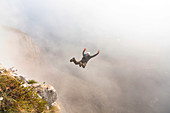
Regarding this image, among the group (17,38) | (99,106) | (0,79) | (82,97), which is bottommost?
(0,79)

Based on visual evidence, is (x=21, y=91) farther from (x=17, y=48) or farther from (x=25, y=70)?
(x=17, y=48)

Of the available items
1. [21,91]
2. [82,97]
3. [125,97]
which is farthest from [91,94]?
[21,91]

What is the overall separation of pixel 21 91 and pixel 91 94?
3211 inches

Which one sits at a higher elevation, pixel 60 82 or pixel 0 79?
pixel 60 82

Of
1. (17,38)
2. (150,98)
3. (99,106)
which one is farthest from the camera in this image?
(150,98)

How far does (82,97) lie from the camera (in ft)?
234

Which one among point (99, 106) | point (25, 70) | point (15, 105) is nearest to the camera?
point (15, 105)

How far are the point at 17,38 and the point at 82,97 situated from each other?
5436 centimetres

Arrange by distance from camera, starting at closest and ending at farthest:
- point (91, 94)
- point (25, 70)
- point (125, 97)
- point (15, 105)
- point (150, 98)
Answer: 1. point (15, 105)
2. point (25, 70)
3. point (91, 94)
4. point (125, 97)
5. point (150, 98)

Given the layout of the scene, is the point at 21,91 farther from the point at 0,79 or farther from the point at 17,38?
the point at 17,38

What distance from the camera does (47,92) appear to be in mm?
12758

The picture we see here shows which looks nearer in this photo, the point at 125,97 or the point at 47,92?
the point at 47,92

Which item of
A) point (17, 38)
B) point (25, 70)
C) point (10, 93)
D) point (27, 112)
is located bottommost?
point (27, 112)

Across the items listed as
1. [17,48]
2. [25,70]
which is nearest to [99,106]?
[25,70]
